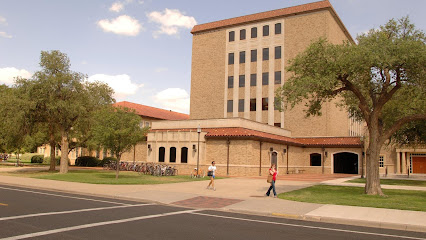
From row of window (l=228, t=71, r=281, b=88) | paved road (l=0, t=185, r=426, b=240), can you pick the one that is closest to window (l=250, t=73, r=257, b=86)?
row of window (l=228, t=71, r=281, b=88)

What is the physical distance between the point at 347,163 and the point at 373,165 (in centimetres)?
2852

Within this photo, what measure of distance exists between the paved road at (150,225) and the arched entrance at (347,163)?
111 feet

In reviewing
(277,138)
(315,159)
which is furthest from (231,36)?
(315,159)

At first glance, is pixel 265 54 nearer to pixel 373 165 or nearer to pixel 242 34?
pixel 242 34

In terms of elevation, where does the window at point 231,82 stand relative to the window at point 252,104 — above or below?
above

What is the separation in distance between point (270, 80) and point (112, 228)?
40.5 meters

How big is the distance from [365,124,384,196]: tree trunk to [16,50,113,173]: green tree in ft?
72.6

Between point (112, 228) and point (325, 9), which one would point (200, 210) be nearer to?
point (112, 228)

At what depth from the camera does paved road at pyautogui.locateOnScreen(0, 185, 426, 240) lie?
8.23 metres

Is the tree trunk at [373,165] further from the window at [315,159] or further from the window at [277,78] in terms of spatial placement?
the window at [277,78]

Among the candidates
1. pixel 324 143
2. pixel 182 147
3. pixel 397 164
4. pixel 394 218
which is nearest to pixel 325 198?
→ pixel 394 218

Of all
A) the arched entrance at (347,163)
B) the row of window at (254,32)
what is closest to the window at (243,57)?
the row of window at (254,32)

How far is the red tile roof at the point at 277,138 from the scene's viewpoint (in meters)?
31.5

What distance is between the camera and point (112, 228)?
28.9 ft
